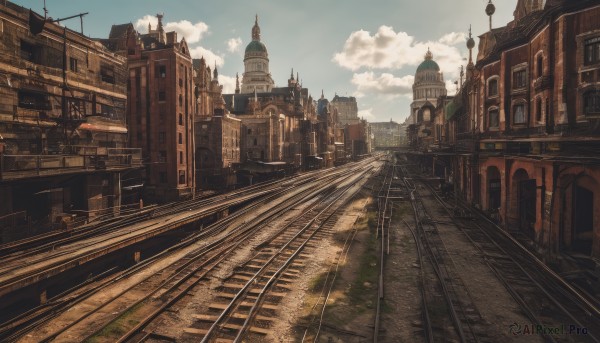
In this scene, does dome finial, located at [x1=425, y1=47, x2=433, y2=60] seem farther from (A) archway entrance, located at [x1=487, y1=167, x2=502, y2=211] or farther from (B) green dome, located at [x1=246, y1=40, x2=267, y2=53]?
(A) archway entrance, located at [x1=487, y1=167, x2=502, y2=211]

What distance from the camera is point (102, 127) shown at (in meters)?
28.2

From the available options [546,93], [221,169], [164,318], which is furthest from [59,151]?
[546,93]

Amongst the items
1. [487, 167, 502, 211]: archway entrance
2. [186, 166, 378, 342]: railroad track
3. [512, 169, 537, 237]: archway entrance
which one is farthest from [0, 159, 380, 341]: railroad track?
[487, 167, 502, 211]: archway entrance

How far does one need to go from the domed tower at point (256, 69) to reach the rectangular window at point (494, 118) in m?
104

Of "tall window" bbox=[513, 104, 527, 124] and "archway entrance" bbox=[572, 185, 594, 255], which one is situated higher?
"tall window" bbox=[513, 104, 527, 124]

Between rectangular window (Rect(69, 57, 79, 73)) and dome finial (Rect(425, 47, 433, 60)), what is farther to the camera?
dome finial (Rect(425, 47, 433, 60))

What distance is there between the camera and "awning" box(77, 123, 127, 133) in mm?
26281

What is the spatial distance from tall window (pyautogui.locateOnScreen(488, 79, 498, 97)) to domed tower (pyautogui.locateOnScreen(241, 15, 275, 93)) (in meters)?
103

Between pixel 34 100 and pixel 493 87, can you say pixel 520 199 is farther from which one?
pixel 34 100

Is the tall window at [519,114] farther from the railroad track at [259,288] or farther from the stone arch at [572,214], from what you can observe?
the railroad track at [259,288]

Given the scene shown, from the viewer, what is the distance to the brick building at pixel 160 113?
37.1 m

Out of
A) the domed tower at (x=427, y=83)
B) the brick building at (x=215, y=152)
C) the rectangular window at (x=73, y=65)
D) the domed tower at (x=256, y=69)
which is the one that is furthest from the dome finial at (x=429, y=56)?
the rectangular window at (x=73, y=65)

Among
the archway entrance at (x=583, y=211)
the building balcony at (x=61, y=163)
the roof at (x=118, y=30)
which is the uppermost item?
the roof at (x=118, y=30)

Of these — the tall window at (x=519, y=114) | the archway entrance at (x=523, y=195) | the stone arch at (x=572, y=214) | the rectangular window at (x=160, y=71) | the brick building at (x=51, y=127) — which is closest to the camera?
the stone arch at (x=572, y=214)
